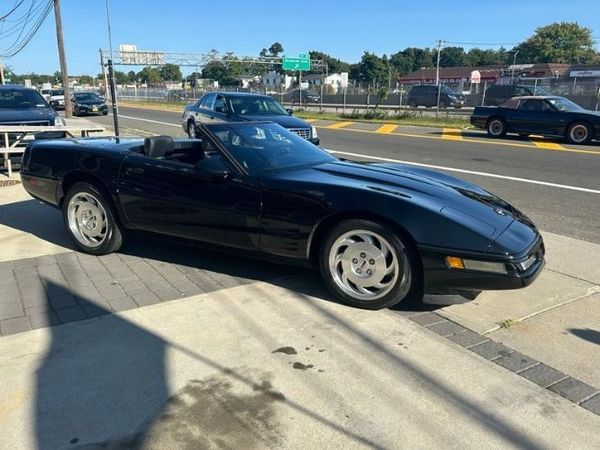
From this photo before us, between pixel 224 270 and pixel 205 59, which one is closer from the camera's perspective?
pixel 224 270

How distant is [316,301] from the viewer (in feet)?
12.8

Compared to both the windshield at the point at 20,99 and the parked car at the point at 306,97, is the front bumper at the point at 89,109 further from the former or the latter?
the parked car at the point at 306,97

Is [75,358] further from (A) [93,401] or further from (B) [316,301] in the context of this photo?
(B) [316,301]

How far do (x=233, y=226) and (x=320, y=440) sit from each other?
207 cm

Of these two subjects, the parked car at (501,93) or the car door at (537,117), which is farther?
the parked car at (501,93)

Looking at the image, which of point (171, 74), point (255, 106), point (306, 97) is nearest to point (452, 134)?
point (255, 106)

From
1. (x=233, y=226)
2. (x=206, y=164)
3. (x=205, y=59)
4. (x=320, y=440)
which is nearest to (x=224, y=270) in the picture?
(x=233, y=226)

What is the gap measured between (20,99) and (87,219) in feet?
26.6

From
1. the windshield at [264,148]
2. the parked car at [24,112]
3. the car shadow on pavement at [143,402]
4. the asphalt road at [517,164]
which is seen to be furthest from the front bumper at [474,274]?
the parked car at [24,112]

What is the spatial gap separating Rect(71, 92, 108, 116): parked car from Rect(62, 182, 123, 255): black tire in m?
26.4

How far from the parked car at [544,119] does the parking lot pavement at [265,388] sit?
14.3 meters

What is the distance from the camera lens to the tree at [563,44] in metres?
104

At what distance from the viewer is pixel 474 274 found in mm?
3361

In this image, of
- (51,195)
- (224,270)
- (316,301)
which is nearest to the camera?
(316,301)
